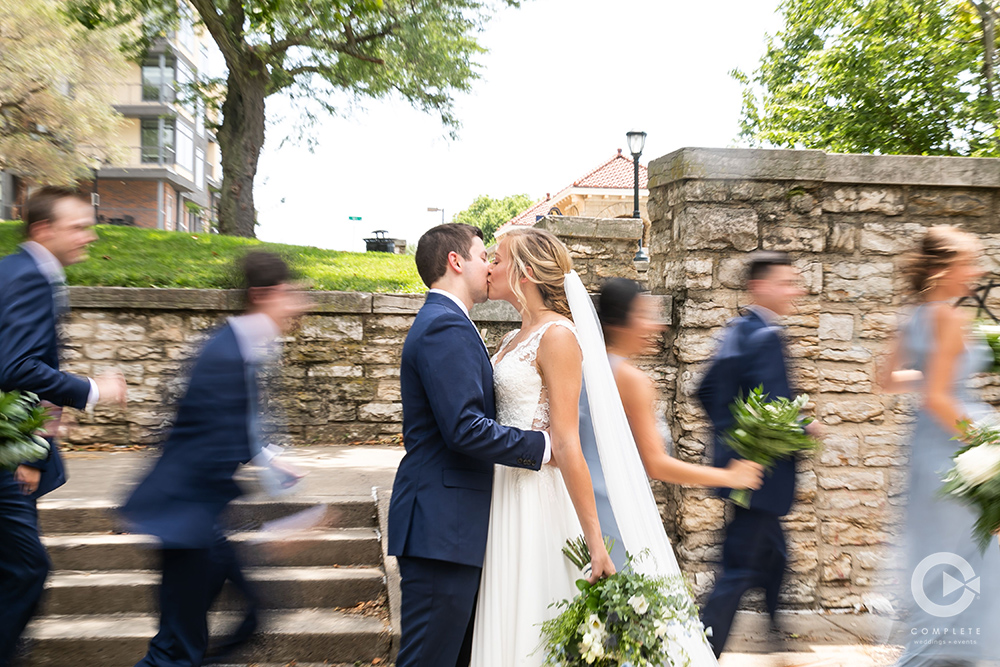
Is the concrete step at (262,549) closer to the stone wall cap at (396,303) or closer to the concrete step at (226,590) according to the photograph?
the concrete step at (226,590)

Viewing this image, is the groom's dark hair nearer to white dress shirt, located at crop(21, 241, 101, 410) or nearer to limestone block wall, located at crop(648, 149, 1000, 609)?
white dress shirt, located at crop(21, 241, 101, 410)

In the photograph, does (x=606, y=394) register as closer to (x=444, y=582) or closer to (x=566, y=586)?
(x=566, y=586)

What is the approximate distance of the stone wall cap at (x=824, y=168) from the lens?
18.1 feet

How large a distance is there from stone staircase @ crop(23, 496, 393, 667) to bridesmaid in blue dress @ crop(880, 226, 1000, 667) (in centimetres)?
271

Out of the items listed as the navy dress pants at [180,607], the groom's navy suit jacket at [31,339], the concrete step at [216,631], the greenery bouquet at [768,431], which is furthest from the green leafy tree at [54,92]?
the greenery bouquet at [768,431]

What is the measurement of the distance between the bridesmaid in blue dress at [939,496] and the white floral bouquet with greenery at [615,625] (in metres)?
1.49

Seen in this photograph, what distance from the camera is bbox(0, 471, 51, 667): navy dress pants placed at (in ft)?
9.00

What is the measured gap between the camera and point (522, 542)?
2637 mm

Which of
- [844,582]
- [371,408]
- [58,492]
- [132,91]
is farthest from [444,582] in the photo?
[132,91]

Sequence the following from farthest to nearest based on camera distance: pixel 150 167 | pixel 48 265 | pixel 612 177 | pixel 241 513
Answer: pixel 150 167
pixel 612 177
pixel 241 513
pixel 48 265

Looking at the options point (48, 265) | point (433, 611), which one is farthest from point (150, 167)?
point (433, 611)

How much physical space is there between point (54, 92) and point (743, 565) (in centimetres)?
2282

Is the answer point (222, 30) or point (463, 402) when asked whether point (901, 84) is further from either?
point (463, 402)

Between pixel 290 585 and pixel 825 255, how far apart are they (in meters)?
4.51
